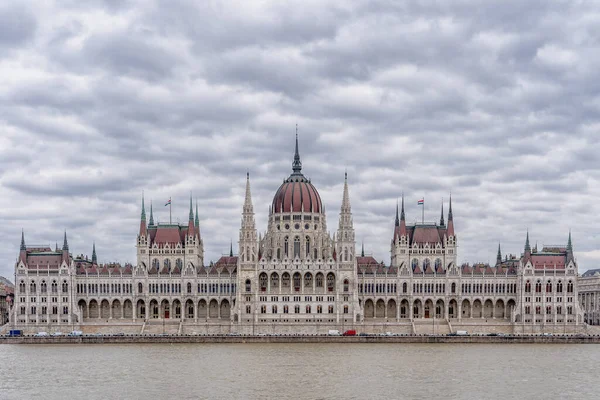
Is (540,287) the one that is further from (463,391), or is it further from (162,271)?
(463,391)

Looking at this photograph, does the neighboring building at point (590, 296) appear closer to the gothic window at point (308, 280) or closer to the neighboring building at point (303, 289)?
the neighboring building at point (303, 289)

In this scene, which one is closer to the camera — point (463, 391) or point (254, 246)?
point (463, 391)

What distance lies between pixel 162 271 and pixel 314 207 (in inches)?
1040

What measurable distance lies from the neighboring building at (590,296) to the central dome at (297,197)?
51.3 metres

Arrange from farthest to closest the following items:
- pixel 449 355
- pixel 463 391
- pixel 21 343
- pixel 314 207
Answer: pixel 314 207 < pixel 21 343 < pixel 449 355 < pixel 463 391

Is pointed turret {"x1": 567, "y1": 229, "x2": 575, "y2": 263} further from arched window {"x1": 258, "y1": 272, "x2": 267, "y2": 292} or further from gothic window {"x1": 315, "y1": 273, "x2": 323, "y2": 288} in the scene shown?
arched window {"x1": 258, "y1": 272, "x2": 267, "y2": 292}

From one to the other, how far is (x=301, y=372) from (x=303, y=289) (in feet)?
168

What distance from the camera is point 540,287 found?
463 feet

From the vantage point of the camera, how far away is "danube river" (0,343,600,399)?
248ft

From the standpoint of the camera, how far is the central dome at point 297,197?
14925 cm

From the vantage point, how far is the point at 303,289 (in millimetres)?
139250

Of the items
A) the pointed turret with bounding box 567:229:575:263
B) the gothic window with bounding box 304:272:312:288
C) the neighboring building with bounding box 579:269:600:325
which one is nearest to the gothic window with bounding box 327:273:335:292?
the gothic window with bounding box 304:272:312:288

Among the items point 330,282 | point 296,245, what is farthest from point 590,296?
point 296,245

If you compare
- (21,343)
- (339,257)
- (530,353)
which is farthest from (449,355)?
(21,343)
